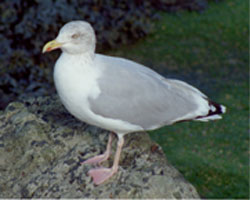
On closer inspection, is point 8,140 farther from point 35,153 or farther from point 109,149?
point 109,149

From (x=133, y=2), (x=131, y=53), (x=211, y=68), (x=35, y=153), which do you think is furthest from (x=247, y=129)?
(x=35, y=153)

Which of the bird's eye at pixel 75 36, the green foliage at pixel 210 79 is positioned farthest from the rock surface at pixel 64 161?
the green foliage at pixel 210 79

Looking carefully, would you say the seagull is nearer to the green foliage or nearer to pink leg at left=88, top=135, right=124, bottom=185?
pink leg at left=88, top=135, right=124, bottom=185

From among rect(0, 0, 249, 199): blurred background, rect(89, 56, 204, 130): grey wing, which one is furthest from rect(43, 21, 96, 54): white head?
rect(0, 0, 249, 199): blurred background

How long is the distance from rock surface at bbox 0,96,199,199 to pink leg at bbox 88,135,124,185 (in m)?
0.04

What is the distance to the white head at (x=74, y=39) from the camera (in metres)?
2.83

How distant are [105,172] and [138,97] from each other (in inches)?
20.4

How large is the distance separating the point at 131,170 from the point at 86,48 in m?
0.80

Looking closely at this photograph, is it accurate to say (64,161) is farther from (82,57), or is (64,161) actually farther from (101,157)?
(82,57)

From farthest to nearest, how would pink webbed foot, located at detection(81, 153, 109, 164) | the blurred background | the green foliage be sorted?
the blurred background
the green foliage
pink webbed foot, located at detection(81, 153, 109, 164)

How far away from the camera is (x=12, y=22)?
5.65 metres

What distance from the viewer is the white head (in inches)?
111

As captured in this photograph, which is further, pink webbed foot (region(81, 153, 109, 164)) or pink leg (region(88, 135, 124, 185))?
pink webbed foot (region(81, 153, 109, 164))

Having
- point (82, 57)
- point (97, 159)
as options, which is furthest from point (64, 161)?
point (82, 57)
